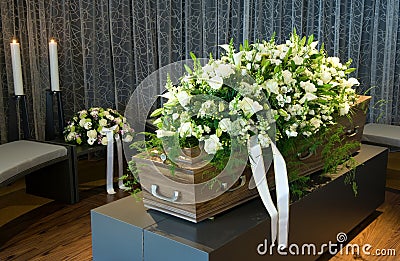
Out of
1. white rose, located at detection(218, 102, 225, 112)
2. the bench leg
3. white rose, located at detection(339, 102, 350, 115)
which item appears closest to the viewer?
white rose, located at detection(218, 102, 225, 112)

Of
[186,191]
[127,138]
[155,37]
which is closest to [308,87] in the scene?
[186,191]

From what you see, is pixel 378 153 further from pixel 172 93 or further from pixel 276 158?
pixel 172 93

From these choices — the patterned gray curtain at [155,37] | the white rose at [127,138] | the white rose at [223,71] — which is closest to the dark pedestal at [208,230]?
the white rose at [223,71]

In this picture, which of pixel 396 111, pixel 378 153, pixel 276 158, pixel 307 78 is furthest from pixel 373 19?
pixel 276 158

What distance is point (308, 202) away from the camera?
2201mm

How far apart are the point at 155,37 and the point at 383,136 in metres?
2.16

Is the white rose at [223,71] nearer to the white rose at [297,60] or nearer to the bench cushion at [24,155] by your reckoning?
the white rose at [297,60]

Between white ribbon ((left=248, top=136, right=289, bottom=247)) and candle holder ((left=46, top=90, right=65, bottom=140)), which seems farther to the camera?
candle holder ((left=46, top=90, right=65, bottom=140))

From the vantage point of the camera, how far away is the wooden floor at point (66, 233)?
253cm

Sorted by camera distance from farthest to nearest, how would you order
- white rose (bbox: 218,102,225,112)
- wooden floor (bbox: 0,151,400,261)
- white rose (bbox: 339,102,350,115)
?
wooden floor (bbox: 0,151,400,261) → white rose (bbox: 339,102,350,115) → white rose (bbox: 218,102,225,112)

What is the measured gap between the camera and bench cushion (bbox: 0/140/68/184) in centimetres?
271

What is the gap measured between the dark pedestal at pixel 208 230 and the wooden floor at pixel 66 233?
29 cm

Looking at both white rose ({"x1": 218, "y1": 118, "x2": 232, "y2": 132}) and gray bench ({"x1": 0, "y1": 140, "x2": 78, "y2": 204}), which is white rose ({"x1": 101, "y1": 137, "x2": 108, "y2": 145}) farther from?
white rose ({"x1": 218, "y1": 118, "x2": 232, "y2": 132})

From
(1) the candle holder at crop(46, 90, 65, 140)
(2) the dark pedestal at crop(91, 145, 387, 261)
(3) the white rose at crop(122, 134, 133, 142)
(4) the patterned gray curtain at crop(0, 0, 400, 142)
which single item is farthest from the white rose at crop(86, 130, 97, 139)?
(2) the dark pedestal at crop(91, 145, 387, 261)
